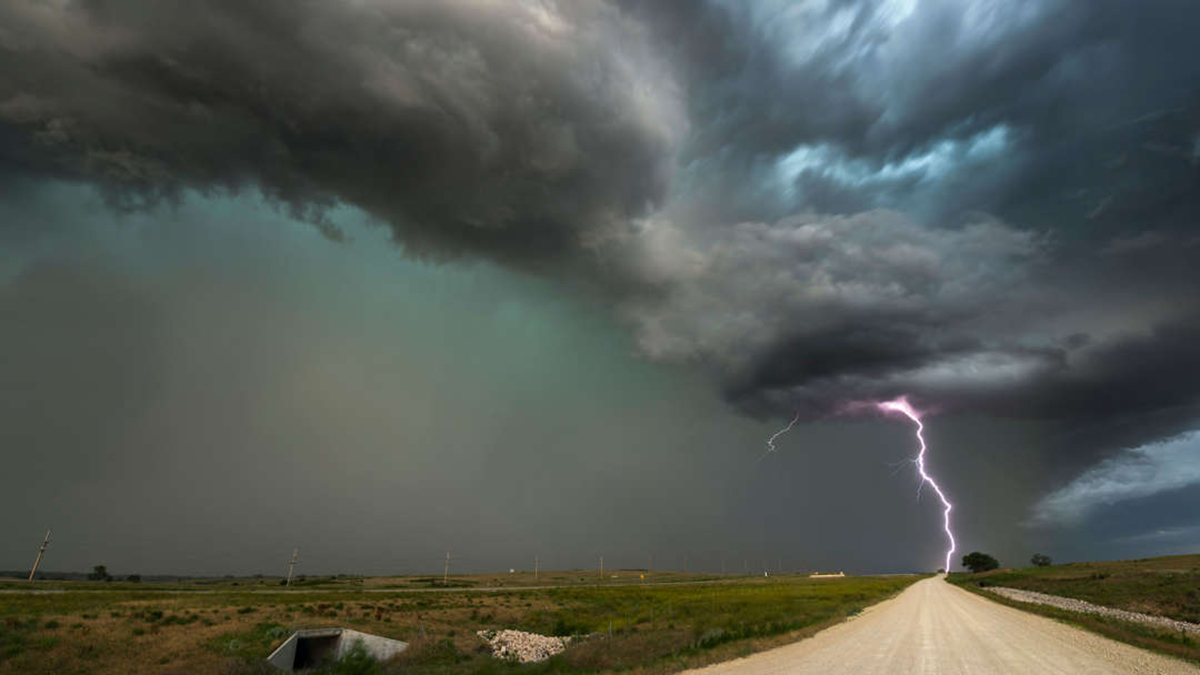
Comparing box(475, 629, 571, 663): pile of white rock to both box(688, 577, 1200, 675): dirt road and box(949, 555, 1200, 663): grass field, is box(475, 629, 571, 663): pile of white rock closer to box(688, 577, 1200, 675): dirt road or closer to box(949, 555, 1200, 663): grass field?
box(688, 577, 1200, 675): dirt road

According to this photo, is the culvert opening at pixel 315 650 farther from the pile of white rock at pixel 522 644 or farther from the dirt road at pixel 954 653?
the dirt road at pixel 954 653

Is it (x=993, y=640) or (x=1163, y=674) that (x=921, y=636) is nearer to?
(x=993, y=640)

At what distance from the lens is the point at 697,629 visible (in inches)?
1441

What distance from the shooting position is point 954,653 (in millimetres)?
24812

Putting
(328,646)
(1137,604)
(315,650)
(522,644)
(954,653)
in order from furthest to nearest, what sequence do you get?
(1137,604)
(522,644)
(315,650)
(328,646)
(954,653)

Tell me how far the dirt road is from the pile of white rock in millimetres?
16891

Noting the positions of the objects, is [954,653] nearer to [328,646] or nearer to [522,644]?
→ [522,644]

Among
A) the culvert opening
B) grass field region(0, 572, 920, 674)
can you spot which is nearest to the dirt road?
grass field region(0, 572, 920, 674)

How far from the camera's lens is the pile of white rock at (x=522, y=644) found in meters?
36.2

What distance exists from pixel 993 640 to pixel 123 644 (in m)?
47.6

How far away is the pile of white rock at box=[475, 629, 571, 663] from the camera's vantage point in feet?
119

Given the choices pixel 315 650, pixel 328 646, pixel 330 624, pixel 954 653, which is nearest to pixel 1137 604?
pixel 954 653

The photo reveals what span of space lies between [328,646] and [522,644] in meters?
12.8

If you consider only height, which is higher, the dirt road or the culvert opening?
the dirt road
